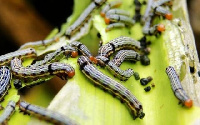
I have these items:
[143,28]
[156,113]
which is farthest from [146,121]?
[143,28]

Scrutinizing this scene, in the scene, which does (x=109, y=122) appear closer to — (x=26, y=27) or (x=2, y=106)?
(x=2, y=106)

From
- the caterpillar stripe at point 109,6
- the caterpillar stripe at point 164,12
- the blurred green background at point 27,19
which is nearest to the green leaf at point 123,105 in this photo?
the caterpillar stripe at point 164,12

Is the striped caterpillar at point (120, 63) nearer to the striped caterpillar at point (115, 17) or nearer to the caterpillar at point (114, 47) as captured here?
the caterpillar at point (114, 47)

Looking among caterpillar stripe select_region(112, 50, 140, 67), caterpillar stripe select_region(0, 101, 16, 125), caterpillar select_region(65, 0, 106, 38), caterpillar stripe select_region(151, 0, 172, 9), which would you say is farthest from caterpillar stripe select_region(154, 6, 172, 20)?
caterpillar stripe select_region(0, 101, 16, 125)

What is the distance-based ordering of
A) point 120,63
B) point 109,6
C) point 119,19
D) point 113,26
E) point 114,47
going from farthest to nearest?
point 109,6
point 119,19
point 113,26
point 114,47
point 120,63

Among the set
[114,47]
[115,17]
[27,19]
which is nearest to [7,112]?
[114,47]

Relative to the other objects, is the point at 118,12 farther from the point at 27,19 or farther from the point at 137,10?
the point at 27,19

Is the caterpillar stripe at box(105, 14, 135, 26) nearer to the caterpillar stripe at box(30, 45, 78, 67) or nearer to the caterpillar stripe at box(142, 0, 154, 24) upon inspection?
the caterpillar stripe at box(142, 0, 154, 24)

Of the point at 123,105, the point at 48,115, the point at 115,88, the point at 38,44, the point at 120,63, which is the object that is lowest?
the point at 48,115
